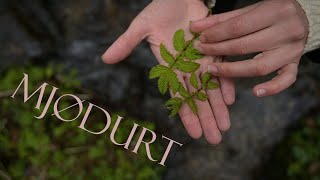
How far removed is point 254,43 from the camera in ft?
Result: 8.16

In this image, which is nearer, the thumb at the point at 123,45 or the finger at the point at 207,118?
the thumb at the point at 123,45

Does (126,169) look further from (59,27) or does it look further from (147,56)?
(59,27)

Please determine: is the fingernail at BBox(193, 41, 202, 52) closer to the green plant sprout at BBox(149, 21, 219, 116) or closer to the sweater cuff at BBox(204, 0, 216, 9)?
the green plant sprout at BBox(149, 21, 219, 116)

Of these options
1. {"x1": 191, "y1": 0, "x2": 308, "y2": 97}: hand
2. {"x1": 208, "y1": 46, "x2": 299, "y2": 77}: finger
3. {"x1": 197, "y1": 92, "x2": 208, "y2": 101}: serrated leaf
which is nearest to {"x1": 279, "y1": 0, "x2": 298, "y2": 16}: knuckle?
{"x1": 191, "y1": 0, "x2": 308, "y2": 97}: hand

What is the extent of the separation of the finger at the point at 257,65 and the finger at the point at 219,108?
0.18 meters

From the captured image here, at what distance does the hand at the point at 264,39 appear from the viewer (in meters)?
2.47

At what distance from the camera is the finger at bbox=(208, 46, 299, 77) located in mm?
2482

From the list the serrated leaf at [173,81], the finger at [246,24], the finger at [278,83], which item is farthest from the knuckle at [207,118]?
the finger at [246,24]

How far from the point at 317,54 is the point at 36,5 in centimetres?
261

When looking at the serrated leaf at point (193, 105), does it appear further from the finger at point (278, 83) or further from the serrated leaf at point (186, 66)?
the finger at point (278, 83)

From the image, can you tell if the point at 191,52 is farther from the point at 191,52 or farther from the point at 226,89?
the point at 226,89

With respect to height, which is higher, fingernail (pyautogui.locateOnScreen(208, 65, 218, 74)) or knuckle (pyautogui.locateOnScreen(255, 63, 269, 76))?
fingernail (pyautogui.locateOnScreen(208, 65, 218, 74))

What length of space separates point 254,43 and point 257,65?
0.42 feet

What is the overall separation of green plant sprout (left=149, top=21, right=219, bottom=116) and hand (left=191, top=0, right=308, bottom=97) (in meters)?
0.14
